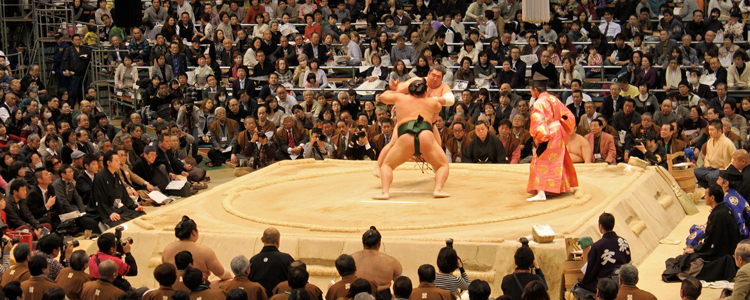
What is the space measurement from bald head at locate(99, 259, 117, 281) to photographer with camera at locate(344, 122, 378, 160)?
3.76 m

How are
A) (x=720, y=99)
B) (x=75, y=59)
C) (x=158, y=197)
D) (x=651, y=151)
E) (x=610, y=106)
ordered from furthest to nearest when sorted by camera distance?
(x=75, y=59) → (x=610, y=106) → (x=720, y=99) → (x=651, y=151) → (x=158, y=197)

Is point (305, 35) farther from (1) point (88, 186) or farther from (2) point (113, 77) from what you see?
(1) point (88, 186)

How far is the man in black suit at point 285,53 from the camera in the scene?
909 centimetres

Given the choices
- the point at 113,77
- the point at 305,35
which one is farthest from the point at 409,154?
the point at 113,77

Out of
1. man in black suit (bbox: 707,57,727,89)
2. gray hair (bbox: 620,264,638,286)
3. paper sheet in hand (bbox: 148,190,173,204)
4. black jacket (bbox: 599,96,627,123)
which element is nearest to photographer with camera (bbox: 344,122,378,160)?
paper sheet in hand (bbox: 148,190,173,204)

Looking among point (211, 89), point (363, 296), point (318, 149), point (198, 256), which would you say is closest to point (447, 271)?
point (363, 296)

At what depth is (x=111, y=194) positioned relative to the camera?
5.83 meters

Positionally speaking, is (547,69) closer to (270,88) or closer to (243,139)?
(270,88)

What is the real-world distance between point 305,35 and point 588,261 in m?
6.10

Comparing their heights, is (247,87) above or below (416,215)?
above

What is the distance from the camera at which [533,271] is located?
364cm

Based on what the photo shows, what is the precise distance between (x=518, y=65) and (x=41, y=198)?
455 centimetres

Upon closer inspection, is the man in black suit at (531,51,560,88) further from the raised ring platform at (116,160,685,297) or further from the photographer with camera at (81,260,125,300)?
the photographer with camera at (81,260,125,300)

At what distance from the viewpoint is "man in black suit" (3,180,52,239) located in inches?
211
